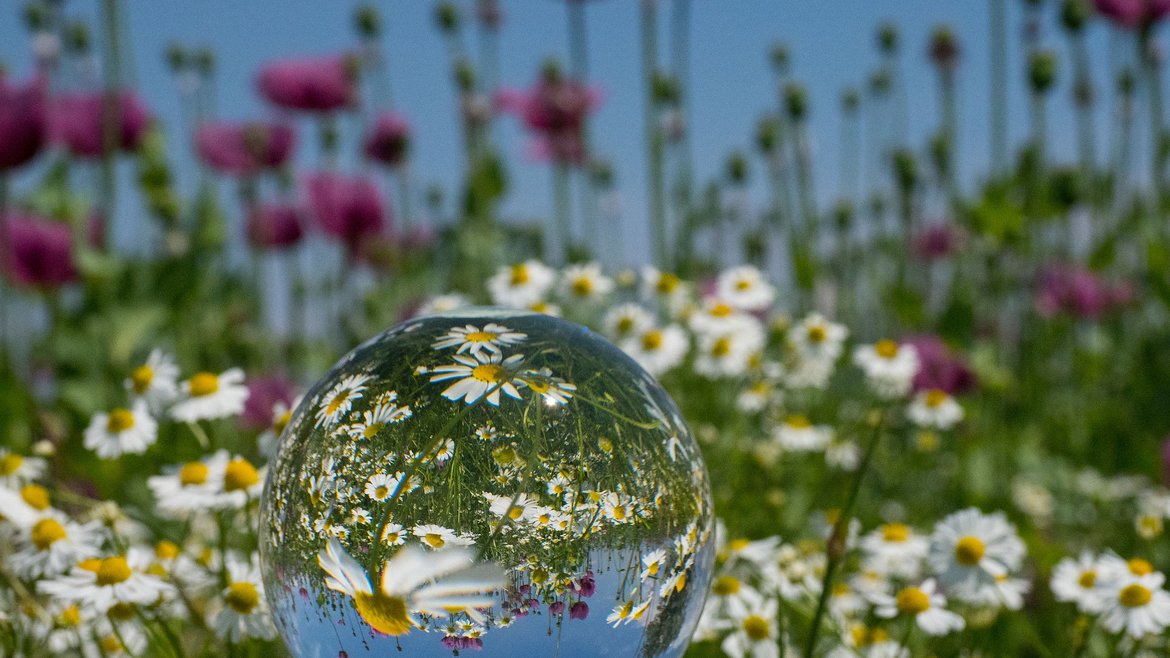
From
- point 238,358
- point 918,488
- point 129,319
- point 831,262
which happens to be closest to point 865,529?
point 918,488

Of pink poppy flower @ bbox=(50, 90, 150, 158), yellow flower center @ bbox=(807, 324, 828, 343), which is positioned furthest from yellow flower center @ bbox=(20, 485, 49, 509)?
pink poppy flower @ bbox=(50, 90, 150, 158)

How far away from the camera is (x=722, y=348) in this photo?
1.91m

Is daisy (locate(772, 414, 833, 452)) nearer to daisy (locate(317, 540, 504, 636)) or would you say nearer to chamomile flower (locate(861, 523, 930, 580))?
chamomile flower (locate(861, 523, 930, 580))

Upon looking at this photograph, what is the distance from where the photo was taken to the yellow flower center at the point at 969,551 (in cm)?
116

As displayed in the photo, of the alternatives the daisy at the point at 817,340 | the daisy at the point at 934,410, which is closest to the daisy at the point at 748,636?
the daisy at the point at 817,340

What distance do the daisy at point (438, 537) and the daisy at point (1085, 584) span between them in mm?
723

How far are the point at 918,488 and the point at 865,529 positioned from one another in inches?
39.4

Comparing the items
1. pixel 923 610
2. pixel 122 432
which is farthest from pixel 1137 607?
pixel 122 432

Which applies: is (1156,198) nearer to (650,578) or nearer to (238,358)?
(238,358)

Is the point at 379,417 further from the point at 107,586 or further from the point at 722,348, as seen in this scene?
the point at 722,348

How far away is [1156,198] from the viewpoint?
355cm

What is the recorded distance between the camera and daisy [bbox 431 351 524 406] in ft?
2.72

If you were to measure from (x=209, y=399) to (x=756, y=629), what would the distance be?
2.14ft

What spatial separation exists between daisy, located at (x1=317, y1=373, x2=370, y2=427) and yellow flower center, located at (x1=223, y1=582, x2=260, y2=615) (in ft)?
0.71
